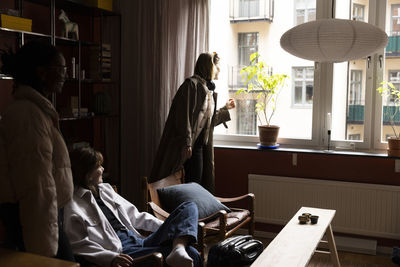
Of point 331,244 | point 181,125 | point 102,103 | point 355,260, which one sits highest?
point 102,103

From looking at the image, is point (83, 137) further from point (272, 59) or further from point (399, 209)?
point (399, 209)

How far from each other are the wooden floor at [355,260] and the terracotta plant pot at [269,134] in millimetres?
1065

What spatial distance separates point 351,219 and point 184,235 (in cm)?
198

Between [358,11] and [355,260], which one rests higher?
[358,11]

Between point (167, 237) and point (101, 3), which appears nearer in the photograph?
point (167, 237)

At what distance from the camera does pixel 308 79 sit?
4.15 metres

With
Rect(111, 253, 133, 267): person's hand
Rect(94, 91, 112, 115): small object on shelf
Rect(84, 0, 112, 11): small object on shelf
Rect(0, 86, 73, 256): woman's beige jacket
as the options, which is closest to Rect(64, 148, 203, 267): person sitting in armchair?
Rect(111, 253, 133, 267): person's hand

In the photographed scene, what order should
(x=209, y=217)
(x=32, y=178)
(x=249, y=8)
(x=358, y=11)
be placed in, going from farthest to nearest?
(x=249, y=8), (x=358, y=11), (x=209, y=217), (x=32, y=178)

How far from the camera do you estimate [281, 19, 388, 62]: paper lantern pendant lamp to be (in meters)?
2.45

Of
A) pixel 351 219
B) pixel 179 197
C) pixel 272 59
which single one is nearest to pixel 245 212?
pixel 179 197

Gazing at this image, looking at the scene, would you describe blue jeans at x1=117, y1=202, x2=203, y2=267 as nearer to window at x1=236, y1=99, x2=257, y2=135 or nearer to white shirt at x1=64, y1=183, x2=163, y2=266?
white shirt at x1=64, y1=183, x2=163, y2=266

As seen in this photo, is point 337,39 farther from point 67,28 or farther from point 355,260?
point 67,28

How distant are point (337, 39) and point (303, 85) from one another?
1721 millimetres

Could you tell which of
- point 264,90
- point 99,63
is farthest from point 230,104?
point 99,63
